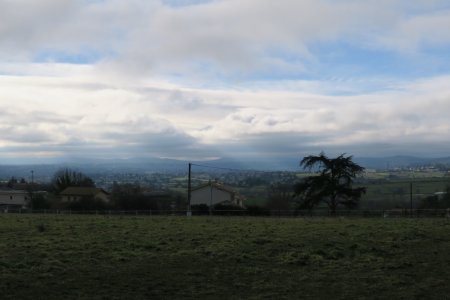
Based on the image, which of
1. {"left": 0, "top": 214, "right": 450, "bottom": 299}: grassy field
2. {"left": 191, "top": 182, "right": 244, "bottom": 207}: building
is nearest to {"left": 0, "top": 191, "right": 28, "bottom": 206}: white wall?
{"left": 191, "top": 182, "right": 244, "bottom": 207}: building

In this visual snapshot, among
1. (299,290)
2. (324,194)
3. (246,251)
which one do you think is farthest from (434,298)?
(324,194)

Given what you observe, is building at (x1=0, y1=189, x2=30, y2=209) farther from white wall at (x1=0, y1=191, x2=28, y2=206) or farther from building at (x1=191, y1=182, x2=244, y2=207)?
building at (x1=191, y1=182, x2=244, y2=207)

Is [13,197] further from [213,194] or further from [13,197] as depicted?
[213,194]

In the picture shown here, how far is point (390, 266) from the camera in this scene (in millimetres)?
12523

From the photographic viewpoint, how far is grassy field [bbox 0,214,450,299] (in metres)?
10.2

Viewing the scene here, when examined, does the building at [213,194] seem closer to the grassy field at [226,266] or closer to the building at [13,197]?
the building at [13,197]

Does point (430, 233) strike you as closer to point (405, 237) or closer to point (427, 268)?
point (405, 237)

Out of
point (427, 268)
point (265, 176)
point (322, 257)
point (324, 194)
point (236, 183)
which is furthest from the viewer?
point (236, 183)

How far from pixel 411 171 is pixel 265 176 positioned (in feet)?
133

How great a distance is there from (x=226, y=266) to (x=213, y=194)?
232 feet

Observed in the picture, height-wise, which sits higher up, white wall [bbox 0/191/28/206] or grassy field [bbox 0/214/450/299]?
grassy field [bbox 0/214/450/299]

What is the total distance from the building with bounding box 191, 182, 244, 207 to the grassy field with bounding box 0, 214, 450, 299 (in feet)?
211

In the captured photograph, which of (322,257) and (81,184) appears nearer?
(322,257)

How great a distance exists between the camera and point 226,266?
1238 centimetres
